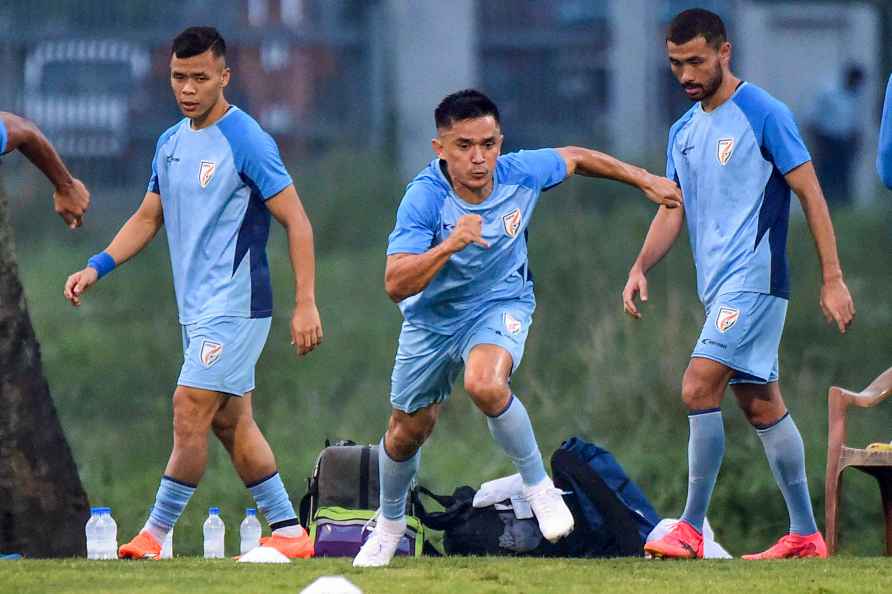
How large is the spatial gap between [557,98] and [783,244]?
13.7 m

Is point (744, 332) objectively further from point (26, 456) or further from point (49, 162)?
point (26, 456)

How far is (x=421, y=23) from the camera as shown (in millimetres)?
22547

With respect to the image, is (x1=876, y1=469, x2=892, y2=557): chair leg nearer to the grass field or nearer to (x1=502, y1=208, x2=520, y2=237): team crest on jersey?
the grass field

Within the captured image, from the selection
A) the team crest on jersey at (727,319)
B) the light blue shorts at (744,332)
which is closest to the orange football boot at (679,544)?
the light blue shorts at (744,332)

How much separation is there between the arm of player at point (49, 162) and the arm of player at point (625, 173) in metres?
2.16

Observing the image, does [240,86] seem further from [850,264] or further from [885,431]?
[885,431]

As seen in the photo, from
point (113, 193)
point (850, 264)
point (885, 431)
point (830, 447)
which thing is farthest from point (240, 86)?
point (830, 447)

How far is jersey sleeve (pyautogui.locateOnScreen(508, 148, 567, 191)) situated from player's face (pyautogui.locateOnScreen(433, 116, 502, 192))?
270 millimetres

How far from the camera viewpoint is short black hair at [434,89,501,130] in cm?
785

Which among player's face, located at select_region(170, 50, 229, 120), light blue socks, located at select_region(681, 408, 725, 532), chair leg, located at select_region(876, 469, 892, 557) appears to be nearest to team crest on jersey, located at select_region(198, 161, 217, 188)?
player's face, located at select_region(170, 50, 229, 120)

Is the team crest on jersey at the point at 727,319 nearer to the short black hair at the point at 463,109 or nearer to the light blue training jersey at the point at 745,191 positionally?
the light blue training jersey at the point at 745,191

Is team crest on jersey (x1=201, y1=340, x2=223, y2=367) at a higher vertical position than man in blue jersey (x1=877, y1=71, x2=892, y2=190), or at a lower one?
lower

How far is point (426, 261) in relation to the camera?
7473mm

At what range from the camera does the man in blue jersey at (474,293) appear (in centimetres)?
780
